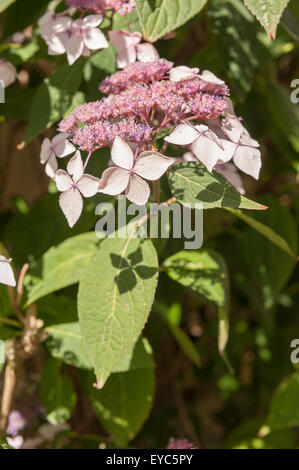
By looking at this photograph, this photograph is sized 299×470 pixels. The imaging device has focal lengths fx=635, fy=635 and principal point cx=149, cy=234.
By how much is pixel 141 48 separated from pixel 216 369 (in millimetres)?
973

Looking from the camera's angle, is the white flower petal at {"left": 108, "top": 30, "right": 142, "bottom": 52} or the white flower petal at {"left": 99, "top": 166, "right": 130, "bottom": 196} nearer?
the white flower petal at {"left": 99, "top": 166, "right": 130, "bottom": 196}

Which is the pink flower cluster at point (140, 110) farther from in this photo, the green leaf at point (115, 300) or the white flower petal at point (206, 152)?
the green leaf at point (115, 300)

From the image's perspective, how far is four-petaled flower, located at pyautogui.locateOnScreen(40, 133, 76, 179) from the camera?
0.74 meters

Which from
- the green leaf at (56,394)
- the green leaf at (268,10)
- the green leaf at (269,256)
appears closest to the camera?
the green leaf at (268,10)

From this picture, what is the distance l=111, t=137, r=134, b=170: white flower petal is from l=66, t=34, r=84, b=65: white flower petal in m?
0.24

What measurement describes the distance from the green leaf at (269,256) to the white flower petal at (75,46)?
50 cm

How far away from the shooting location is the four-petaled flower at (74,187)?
66 cm

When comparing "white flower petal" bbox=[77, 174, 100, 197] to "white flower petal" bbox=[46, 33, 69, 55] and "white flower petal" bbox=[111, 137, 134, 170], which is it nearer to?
"white flower petal" bbox=[111, 137, 134, 170]

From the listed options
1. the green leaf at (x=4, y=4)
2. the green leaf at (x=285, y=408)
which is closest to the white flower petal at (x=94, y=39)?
the green leaf at (x=4, y=4)

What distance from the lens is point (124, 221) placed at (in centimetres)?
83

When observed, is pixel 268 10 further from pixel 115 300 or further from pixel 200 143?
pixel 115 300

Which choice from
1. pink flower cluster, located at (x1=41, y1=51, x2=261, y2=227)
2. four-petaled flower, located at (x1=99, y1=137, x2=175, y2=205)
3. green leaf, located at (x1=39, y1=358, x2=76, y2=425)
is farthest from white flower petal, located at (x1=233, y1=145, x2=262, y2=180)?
green leaf, located at (x1=39, y1=358, x2=76, y2=425)
